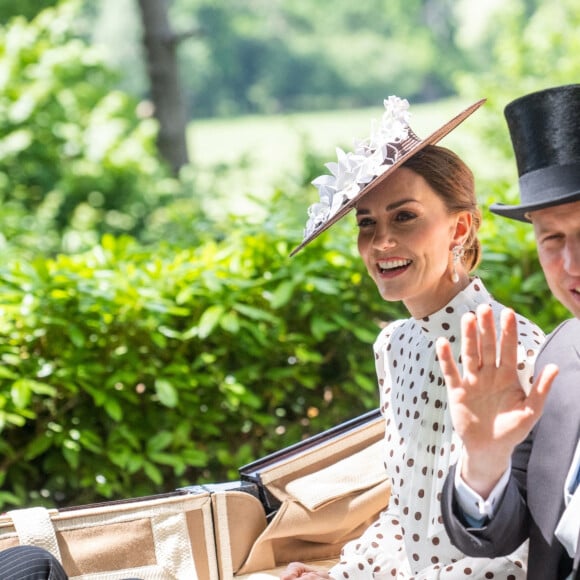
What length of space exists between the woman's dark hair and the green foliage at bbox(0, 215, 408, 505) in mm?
1450

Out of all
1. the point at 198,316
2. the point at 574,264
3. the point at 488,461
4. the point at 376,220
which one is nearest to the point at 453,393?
the point at 488,461

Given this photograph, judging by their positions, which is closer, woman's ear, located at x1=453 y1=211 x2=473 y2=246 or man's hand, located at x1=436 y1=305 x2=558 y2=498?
man's hand, located at x1=436 y1=305 x2=558 y2=498

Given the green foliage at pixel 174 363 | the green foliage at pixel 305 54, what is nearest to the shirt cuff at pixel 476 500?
the green foliage at pixel 174 363

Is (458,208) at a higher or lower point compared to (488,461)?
higher

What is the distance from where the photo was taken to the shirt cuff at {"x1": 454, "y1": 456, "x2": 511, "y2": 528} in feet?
6.04

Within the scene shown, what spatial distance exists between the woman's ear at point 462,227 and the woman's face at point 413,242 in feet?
0.05

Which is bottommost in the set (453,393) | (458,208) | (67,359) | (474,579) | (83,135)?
(474,579)

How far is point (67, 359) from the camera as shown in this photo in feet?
12.4

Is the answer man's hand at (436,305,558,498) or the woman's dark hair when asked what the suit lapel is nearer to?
man's hand at (436,305,558,498)

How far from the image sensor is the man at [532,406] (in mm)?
1754

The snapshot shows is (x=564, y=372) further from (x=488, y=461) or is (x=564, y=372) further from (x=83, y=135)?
(x=83, y=135)

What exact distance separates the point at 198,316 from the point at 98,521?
143 centimetres

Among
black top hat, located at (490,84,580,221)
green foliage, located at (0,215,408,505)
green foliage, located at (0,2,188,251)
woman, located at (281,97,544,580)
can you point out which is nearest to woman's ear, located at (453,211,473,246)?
woman, located at (281,97,544,580)

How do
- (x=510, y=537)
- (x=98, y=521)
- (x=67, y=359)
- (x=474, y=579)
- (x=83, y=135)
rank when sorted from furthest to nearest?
(x=83, y=135), (x=67, y=359), (x=98, y=521), (x=474, y=579), (x=510, y=537)
